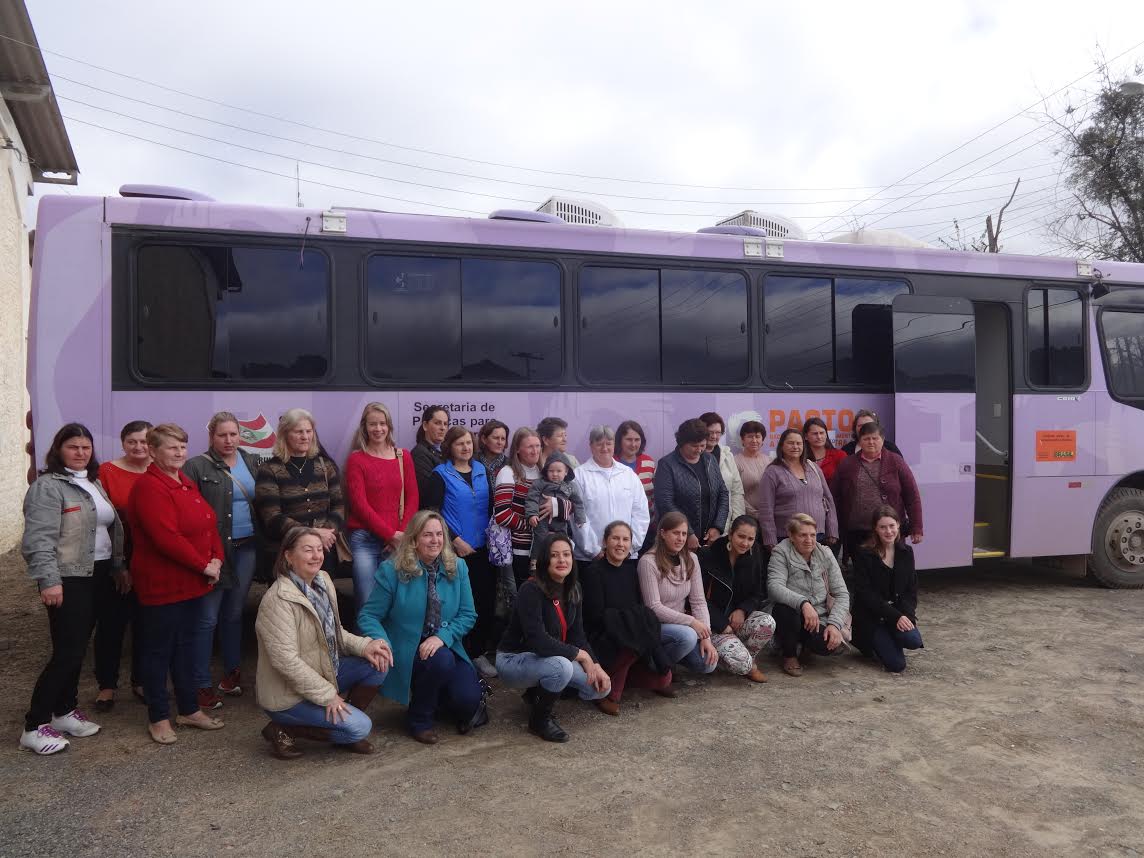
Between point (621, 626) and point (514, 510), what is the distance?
1.06m

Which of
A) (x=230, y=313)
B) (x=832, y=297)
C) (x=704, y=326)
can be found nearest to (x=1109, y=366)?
(x=832, y=297)

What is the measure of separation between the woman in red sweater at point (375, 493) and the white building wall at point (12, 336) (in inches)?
313

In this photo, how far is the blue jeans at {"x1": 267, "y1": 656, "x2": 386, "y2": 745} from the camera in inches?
168

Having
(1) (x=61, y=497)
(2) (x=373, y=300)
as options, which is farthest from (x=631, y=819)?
(2) (x=373, y=300)

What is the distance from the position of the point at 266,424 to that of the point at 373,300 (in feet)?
3.81

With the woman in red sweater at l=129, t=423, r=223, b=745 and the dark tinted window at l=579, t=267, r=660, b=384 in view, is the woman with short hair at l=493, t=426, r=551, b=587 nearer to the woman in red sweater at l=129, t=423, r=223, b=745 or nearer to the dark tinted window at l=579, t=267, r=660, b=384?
the dark tinted window at l=579, t=267, r=660, b=384

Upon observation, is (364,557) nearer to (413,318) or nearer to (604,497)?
(604,497)

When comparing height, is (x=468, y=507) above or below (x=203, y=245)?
below

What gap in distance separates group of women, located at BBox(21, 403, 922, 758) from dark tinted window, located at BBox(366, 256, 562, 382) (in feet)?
1.77

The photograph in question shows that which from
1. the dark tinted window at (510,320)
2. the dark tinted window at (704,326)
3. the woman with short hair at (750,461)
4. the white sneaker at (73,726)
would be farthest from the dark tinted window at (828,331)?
the white sneaker at (73,726)

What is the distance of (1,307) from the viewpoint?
11328 millimetres

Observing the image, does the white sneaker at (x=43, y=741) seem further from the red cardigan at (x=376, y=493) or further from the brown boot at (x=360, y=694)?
the red cardigan at (x=376, y=493)

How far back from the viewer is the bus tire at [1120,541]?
326 inches

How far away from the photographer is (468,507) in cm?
552
